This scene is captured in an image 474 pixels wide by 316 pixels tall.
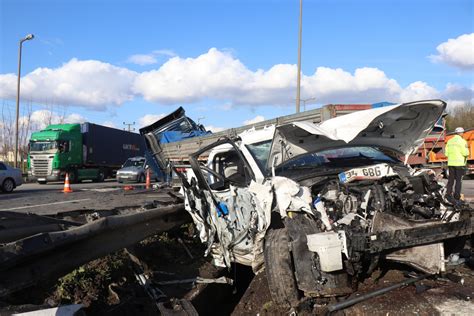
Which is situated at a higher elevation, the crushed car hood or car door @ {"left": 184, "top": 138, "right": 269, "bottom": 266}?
the crushed car hood

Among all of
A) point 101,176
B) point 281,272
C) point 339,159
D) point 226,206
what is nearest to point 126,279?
point 226,206

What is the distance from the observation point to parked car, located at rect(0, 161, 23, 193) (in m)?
17.3

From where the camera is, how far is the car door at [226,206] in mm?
4199

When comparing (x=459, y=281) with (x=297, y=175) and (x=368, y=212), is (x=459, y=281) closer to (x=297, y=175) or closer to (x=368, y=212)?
(x=368, y=212)

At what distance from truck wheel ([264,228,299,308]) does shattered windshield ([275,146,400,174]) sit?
1020 millimetres

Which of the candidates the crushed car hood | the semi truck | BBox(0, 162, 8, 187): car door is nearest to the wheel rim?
BBox(0, 162, 8, 187): car door

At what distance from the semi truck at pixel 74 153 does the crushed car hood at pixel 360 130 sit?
23.7 meters

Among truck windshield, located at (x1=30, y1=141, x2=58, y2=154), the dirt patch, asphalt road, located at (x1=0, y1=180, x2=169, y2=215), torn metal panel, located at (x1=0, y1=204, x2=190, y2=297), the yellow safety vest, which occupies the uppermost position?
truck windshield, located at (x1=30, y1=141, x2=58, y2=154)

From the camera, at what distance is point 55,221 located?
15.2 feet

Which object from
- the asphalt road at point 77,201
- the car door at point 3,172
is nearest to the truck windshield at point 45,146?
the car door at point 3,172

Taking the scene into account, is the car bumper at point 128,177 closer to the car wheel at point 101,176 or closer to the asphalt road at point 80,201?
the car wheel at point 101,176

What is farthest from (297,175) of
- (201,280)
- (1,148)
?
(1,148)

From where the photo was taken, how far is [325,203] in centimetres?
423

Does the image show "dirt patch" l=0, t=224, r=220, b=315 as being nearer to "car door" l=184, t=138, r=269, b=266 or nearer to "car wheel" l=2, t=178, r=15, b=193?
"car door" l=184, t=138, r=269, b=266
